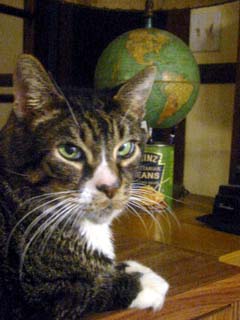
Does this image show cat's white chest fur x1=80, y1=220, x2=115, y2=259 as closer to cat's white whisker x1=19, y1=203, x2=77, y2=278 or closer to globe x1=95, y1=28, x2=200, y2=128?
cat's white whisker x1=19, y1=203, x2=77, y2=278

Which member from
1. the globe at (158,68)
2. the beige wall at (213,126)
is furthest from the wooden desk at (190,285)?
the beige wall at (213,126)

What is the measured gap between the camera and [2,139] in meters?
0.59

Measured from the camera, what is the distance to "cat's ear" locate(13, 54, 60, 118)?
1.75 ft

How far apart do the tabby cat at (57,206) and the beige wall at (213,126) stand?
0.80 m

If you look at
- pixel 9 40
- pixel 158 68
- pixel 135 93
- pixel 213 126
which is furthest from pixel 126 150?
pixel 9 40

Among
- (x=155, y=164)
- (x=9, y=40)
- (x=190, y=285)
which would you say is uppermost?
(x=9, y=40)

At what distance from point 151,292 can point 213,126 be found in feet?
2.93

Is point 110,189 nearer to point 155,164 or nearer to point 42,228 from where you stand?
point 42,228

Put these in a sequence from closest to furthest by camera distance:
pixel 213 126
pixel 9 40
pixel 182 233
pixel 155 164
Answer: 1. pixel 182 233
2. pixel 155 164
3. pixel 213 126
4. pixel 9 40

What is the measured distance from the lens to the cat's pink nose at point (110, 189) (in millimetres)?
544

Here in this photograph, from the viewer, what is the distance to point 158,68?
1001 mm

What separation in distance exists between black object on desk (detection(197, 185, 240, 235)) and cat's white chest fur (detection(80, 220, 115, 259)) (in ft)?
1.06

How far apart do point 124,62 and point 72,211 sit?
52 cm

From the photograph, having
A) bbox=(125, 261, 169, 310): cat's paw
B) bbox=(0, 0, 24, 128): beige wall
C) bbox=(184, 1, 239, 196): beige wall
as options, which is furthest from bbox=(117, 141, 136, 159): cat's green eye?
bbox=(0, 0, 24, 128): beige wall
